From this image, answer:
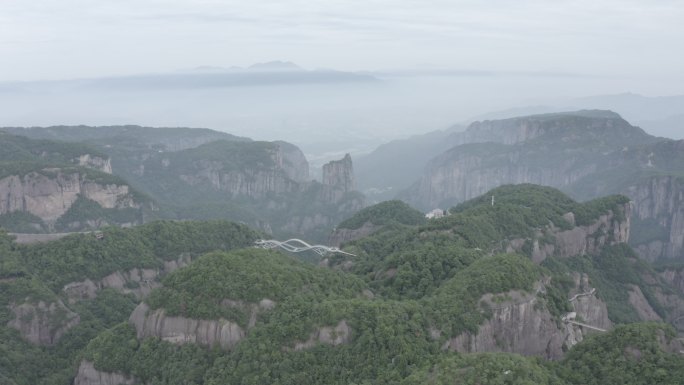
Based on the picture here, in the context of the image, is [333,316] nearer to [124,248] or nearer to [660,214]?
[124,248]

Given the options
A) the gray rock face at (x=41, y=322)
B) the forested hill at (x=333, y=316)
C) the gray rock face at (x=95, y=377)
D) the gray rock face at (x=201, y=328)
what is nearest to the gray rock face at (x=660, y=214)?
the forested hill at (x=333, y=316)

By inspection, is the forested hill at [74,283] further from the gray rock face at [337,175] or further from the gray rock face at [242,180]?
the gray rock face at [242,180]

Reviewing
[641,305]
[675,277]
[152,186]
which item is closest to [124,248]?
[641,305]

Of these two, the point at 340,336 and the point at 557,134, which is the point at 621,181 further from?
the point at 340,336

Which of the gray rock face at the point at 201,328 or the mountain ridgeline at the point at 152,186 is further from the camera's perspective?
the mountain ridgeline at the point at 152,186

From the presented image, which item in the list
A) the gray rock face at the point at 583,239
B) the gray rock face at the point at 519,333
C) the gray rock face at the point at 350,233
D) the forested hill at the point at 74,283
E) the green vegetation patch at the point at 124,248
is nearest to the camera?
the gray rock face at the point at 519,333

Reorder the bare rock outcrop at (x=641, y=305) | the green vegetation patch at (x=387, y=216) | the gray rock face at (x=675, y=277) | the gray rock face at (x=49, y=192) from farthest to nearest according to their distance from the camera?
1. the gray rock face at (x=49, y=192)
2. the green vegetation patch at (x=387, y=216)
3. the gray rock face at (x=675, y=277)
4. the bare rock outcrop at (x=641, y=305)

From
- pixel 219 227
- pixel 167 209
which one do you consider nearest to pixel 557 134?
pixel 167 209
